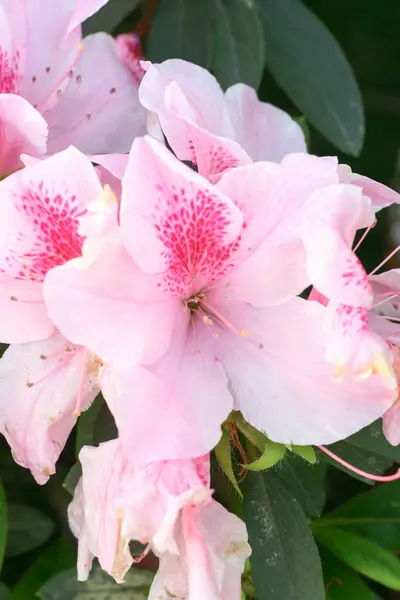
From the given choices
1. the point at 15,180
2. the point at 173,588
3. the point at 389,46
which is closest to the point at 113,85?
the point at 15,180

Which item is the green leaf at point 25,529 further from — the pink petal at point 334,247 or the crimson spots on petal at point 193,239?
the pink petal at point 334,247

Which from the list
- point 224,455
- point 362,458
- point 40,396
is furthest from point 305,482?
point 40,396

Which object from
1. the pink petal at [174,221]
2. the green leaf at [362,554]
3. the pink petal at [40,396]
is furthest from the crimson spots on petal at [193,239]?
the green leaf at [362,554]

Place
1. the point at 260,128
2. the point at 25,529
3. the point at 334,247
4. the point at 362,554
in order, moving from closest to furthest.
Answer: the point at 334,247 < the point at 260,128 < the point at 362,554 < the point at 25,529

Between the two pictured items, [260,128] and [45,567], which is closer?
[260,128]

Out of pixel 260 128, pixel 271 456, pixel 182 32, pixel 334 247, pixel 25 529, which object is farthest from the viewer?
pixel 182 32

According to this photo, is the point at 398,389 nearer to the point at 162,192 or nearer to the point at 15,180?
the point at 162,192

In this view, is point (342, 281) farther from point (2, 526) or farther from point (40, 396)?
point (2, 526)
